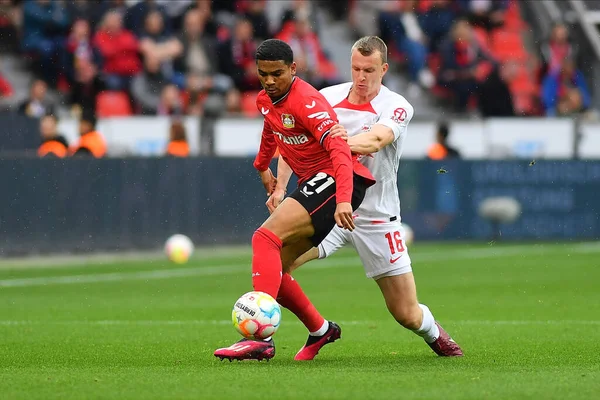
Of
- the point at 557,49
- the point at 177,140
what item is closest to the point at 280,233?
the point at 177,140

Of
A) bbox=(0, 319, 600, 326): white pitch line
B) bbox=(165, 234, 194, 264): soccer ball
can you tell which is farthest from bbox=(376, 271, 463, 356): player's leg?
bbox=(165, 234, 194, 264): soccer ball

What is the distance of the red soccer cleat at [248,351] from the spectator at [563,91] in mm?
17946

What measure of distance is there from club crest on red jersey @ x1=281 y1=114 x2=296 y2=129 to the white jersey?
62 centimetres

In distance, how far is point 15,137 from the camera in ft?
61.0

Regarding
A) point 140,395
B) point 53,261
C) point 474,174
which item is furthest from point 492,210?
point 140,395

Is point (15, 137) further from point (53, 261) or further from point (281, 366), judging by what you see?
point (281, 366)

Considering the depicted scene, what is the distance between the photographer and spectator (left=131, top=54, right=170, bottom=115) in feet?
69.0

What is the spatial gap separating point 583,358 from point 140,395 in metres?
3.18

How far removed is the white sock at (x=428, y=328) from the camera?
819cm

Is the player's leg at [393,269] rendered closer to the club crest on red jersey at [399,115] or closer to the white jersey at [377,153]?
the white jersey at [377,153]

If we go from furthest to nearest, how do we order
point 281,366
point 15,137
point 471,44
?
point 471,44, point 15,137, point 281,366

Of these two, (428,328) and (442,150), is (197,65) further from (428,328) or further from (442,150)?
(428,328)

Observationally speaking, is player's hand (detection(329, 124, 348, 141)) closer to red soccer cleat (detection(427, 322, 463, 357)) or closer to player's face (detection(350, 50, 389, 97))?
player's face (detection(350, 50, 389, 97))

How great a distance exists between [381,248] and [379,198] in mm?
320
